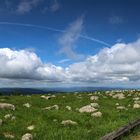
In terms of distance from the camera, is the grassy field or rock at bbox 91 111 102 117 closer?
the grassy field

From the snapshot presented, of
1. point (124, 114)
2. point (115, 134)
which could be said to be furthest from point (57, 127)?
point (124, 114)

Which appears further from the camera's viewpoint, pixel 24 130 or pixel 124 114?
pixel 124 114

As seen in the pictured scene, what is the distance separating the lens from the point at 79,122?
2500cm

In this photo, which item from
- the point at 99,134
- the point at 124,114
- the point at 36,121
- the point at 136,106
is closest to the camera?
the point at 99,134

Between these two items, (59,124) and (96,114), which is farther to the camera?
(96,114)

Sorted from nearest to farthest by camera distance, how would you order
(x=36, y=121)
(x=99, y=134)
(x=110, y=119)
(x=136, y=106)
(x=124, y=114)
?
(x=99, y=134) → (x=36, y=121) → (x=110, y=119) → (x=124, y=114) → (x=136, y=106)

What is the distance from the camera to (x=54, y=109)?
102ft

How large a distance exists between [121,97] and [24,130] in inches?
1022

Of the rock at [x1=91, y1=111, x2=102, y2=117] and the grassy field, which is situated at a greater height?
the rock at [x1=91, y1=111, x2=102, y2=117]

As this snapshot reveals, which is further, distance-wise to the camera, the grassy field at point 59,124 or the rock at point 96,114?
the rock at point 96,114

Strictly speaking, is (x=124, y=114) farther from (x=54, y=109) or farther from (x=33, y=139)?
(x=33, y=139)

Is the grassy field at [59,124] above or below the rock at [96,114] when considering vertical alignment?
below

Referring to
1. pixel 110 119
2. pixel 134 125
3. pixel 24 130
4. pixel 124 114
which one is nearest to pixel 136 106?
pixel 124 114

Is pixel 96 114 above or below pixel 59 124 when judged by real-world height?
above
